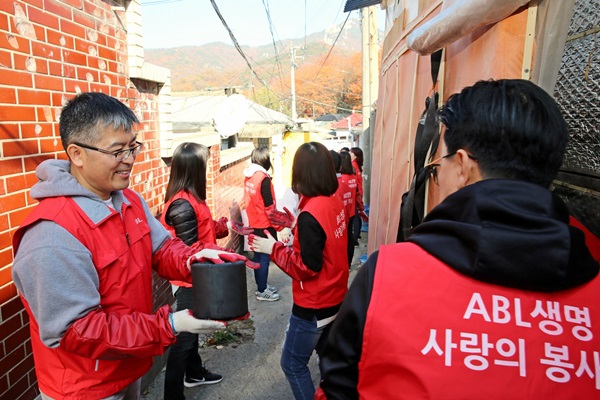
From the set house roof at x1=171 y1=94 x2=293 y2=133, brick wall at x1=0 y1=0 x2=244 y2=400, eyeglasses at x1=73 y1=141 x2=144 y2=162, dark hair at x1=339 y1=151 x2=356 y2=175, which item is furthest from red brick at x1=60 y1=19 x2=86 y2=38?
house roof at x1=171 y1=94 x2=293 y2=133

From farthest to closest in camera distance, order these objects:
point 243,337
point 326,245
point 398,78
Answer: point 243,337
point 398,78
point 326,245

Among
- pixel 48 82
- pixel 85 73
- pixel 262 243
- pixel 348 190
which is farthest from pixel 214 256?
pixel 348 190

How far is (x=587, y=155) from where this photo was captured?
1701 mm

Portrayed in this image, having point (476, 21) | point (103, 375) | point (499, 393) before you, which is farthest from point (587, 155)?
point (103, 375)

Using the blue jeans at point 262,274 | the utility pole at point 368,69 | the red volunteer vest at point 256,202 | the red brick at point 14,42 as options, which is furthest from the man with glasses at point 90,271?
the utility pole at point 368,69

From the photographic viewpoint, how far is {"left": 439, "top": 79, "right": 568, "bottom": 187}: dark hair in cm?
102

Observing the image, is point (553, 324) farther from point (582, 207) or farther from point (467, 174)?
point (582, 207)

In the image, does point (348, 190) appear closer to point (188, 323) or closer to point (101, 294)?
point (188, 323)

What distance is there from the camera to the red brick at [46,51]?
2219 millimetres

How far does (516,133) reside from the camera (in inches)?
40.4

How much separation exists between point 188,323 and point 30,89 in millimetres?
1496

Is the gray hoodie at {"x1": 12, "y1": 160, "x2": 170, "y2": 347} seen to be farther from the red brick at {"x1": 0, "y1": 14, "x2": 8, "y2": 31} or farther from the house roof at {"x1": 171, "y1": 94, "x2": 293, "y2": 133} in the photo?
the house roof at {"x1": 171, "y1": 94, "x2": 293, "y2": 133}

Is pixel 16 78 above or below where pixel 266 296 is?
above

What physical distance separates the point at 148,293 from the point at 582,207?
1.96 meters
